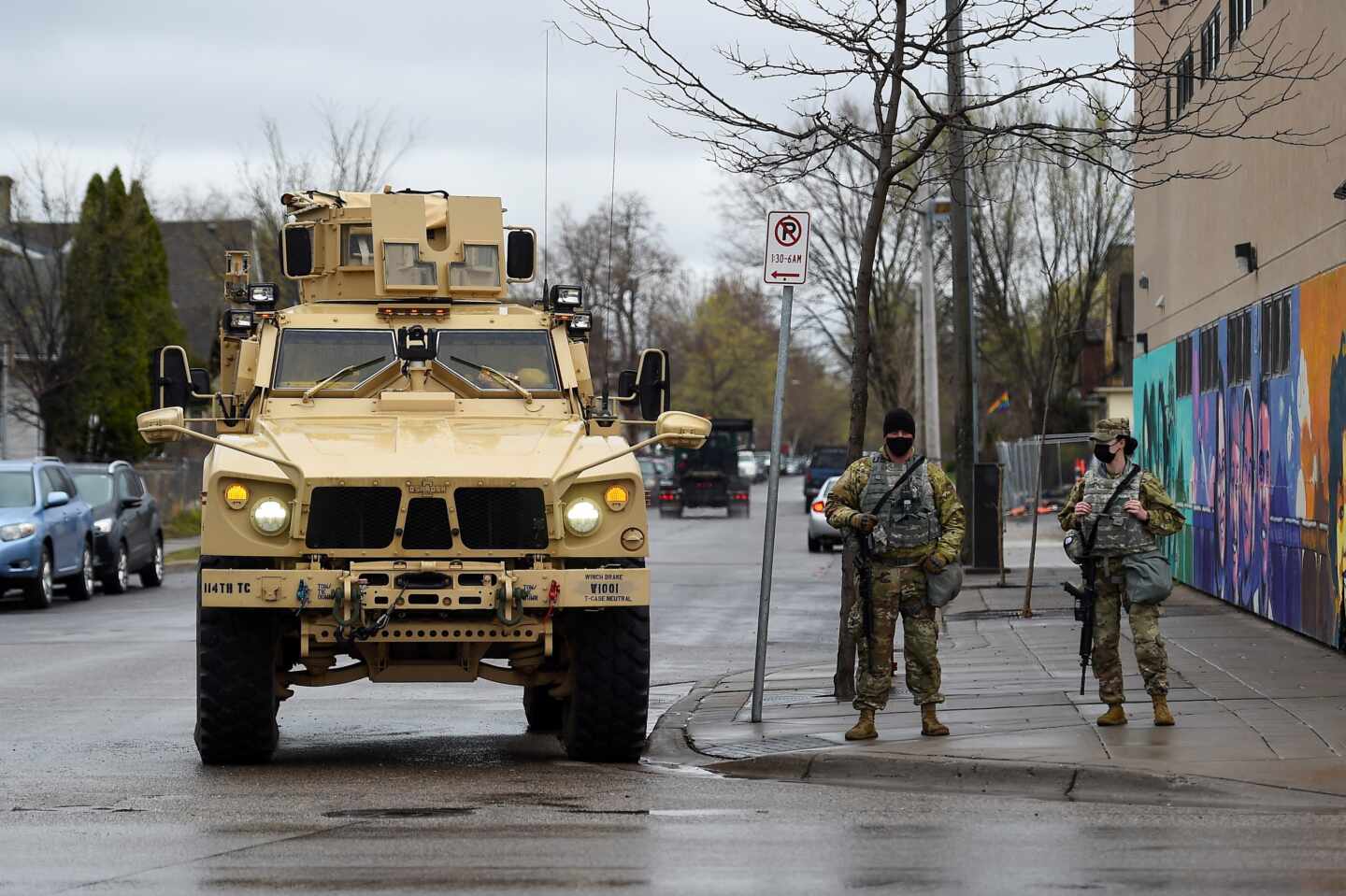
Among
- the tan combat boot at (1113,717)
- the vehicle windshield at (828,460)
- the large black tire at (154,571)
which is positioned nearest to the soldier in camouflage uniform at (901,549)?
the tan combat boot at (1113,717)

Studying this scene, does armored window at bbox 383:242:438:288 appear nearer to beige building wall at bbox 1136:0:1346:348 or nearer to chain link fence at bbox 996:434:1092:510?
beige building wall at bbox 1136:0:1346:348

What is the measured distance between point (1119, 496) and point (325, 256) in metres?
5.48

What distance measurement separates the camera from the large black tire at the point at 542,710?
12305mm

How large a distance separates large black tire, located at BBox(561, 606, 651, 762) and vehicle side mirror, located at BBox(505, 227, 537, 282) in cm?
348

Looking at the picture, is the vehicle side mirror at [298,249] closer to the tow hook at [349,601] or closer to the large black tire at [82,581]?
the tow hook at [349,601]

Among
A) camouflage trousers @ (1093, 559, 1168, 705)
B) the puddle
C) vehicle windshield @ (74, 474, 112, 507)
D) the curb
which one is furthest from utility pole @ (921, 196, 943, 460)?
the puddle

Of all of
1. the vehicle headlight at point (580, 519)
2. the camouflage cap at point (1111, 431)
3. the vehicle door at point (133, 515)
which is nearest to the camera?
the vehicle headlight at point (580, 519)

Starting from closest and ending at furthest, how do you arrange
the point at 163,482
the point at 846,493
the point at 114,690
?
1. the point at 846,493
2. the point at 114,690
3. the point at 163,482

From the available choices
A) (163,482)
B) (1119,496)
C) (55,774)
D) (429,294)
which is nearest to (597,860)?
(55,774)

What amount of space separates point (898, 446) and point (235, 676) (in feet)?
12.0

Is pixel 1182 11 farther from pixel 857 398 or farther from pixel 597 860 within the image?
pixel 597 860

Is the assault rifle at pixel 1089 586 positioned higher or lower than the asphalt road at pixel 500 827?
higher

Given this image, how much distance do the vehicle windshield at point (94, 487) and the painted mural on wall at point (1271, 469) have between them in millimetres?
13479

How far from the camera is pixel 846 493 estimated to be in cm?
1112
